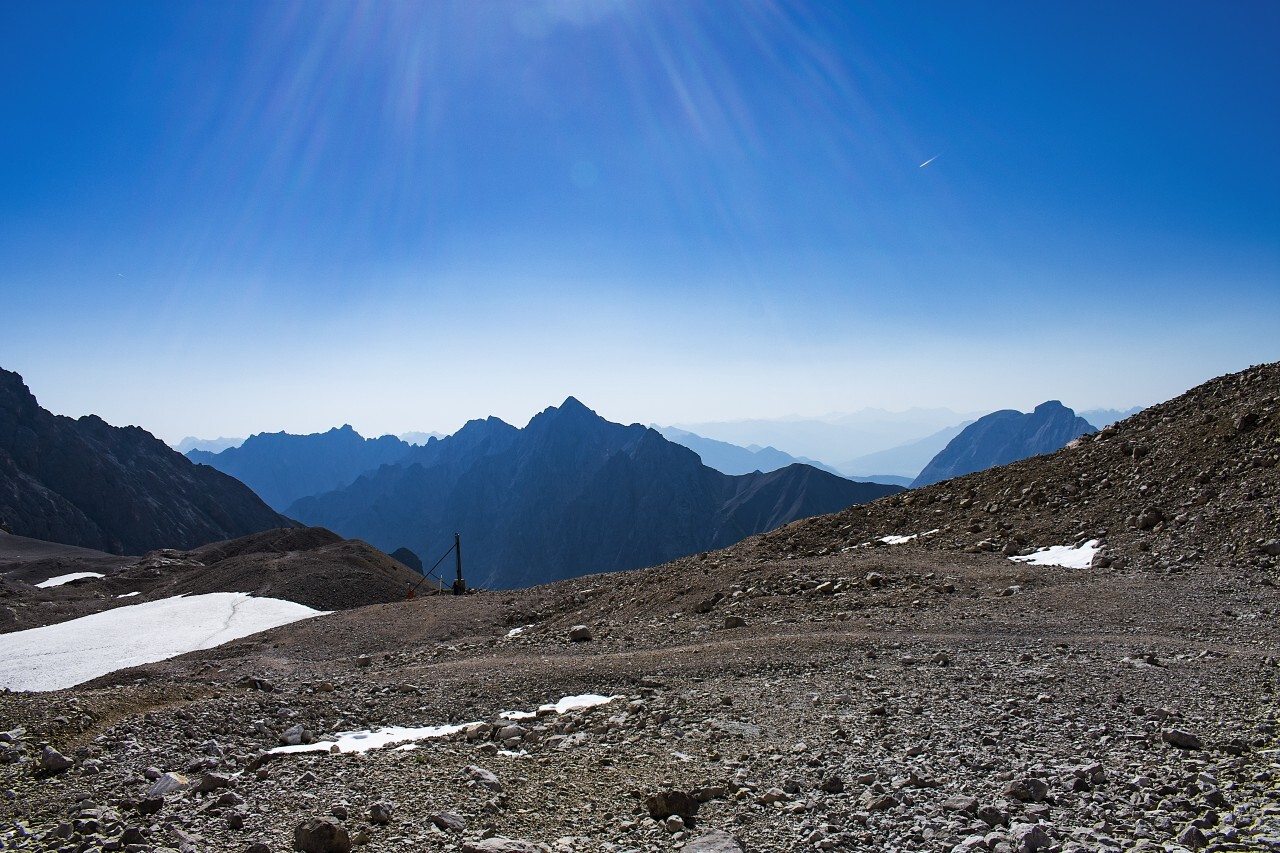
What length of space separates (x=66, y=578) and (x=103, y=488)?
4570 inches

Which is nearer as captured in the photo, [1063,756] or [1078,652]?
[1063,756]

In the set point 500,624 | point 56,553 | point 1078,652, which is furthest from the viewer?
point 56,553

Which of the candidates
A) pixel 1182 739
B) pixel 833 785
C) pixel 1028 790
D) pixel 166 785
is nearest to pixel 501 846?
pixel 833 785

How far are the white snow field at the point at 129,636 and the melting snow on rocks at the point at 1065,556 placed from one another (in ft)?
99.7

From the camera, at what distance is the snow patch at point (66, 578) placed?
184ft

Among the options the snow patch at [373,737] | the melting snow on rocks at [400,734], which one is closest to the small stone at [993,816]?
the melting snow on rocks at [400,734]

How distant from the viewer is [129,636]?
3019 cm

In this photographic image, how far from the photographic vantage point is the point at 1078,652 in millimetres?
10758

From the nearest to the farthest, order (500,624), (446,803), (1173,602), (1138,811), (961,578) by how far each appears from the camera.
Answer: (1138,811) < (446,803) < (1173,602) < (961,578) < (500,624)

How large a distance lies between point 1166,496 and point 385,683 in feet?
70.1

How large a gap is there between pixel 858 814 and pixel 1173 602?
12100 millimetres

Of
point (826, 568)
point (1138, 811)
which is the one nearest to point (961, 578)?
point (826, 568)

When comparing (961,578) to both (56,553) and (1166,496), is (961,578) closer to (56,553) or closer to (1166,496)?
(1166,496)

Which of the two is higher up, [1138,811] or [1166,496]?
[1166,496]
